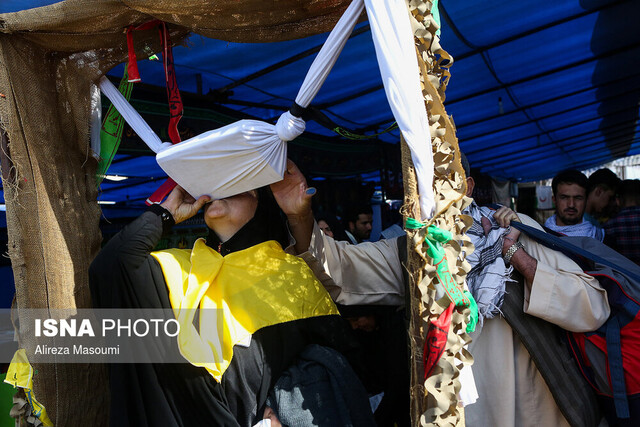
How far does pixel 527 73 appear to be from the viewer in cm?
452

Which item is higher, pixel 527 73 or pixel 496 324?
pixel 527 73

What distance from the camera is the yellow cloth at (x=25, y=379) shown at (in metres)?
1.76

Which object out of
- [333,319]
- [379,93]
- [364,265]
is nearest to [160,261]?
[333,319]

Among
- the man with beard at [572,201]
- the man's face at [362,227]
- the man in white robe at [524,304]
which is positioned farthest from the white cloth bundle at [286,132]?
the man's face at [362,227]

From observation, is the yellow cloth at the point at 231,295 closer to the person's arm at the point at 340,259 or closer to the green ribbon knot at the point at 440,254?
the person's arm at the point at 340,259

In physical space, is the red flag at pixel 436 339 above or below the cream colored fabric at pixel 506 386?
above

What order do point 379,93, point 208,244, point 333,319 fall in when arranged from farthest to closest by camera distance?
point 379,93
point 208,244
point 333,319

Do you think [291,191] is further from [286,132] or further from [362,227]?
[362,227]

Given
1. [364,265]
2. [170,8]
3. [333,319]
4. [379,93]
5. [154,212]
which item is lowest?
[333,319]

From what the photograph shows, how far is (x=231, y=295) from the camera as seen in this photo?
5.65ft

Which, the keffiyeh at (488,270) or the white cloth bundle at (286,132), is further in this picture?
the keffiyeh at (488,270)

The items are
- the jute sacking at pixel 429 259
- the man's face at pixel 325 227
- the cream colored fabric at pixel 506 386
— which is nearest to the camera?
the jute sacking at pixel 429 259

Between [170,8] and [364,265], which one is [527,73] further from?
[170,8]

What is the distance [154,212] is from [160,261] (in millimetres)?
187
